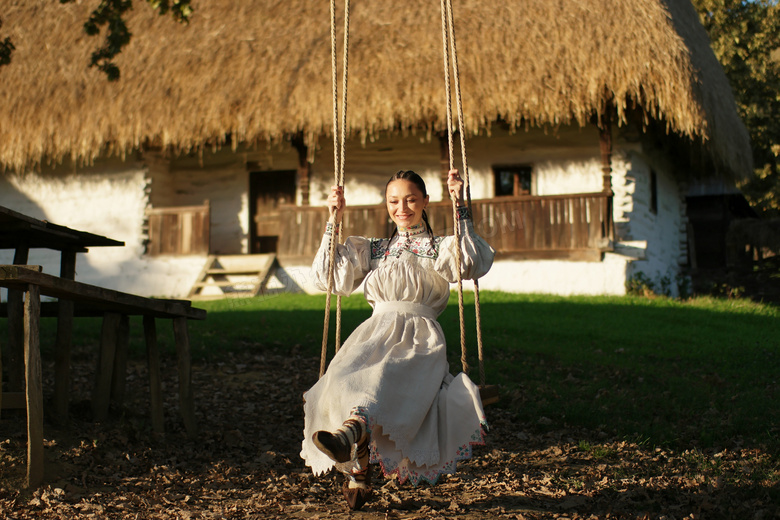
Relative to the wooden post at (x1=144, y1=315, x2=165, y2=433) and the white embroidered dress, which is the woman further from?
the wooden post at (x1=144, y1=315, x2=165, y2=433)

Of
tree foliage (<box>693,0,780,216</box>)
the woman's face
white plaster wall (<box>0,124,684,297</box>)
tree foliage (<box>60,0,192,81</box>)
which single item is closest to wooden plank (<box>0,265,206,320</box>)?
the woman's face

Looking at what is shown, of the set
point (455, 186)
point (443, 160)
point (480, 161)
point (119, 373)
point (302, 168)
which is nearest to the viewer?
point (455, 186)

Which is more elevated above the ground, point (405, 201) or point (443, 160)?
point (443, 160)

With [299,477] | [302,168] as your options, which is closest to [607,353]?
[299,477]

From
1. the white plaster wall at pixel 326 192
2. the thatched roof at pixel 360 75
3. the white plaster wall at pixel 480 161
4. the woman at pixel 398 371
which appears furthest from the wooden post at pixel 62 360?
the white plaster wall at pixel 480 161

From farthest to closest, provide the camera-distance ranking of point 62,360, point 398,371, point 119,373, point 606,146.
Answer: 1. point 606,146
2. point 119,373
3. point 62,360
4. point 398,371

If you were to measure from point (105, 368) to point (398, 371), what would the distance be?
249 cm

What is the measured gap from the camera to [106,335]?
5227 mm

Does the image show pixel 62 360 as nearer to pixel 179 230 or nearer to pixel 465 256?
pixel 465 256

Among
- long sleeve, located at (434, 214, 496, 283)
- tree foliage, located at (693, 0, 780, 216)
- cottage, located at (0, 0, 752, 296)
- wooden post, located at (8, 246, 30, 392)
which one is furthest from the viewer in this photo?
tree foliage, located at (693, 0, 780, 216)

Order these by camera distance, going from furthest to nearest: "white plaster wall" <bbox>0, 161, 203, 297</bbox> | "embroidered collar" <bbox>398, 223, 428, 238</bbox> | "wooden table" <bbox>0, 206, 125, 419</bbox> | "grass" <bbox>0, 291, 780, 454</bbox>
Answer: "white plaster wall" <bbox>0, 161, 203, 297</bbox> < "grass" <bbox>0, 291, 780, 454</bbox> < "wooden table" <bbox>0, 206, 125, 419</bbox> < "embroidered collar" <bbox>398, 223, 428, 238</bbox>

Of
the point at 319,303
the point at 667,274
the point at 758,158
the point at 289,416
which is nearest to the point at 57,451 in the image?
the point at 289,416

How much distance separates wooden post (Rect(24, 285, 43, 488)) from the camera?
4.06 m

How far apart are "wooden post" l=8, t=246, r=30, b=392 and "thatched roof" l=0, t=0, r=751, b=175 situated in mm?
7385
